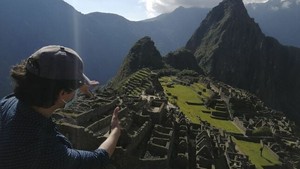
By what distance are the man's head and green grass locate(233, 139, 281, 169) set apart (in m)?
39.7

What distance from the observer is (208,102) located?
72.9m

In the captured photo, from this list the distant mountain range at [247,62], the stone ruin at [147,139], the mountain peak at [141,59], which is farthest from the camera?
the distant mountain range at [247,62]

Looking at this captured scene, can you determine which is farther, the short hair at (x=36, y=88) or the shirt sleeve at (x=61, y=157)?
the short hair at (x=36, y=88)

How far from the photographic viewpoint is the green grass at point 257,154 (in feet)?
144

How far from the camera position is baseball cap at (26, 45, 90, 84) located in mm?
3439

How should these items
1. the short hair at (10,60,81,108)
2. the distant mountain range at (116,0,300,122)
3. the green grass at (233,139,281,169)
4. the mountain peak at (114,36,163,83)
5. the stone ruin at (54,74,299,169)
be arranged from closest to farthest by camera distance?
the short hair at (10,60,81,108) < the stone ruin at (54,74,299,169) < the green grass at (233,139,281,169) < the mountain peak at (114,36,163,83) < the distant mountain range at (116,0,300,122)

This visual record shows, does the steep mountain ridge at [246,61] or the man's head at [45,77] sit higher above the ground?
the man's head at [45,77]

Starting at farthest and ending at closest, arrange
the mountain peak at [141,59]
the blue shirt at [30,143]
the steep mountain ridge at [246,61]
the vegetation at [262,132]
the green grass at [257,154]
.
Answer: the steep mountain ridge at [246,61]
the mountain peak at [141,59]
the vegetation at [262,132]
the green grass at [257,154]
the blue shirt at [30,143]

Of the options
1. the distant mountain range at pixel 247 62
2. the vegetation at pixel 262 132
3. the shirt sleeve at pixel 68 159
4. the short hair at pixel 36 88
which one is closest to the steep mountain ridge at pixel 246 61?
the distant mountain range at pixel 247 62

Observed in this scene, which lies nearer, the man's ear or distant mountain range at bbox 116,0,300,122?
the man's ear

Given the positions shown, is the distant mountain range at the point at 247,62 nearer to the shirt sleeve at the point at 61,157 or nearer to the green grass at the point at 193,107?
the green grass at the point at 193,107

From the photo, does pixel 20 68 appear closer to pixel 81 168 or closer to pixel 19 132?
pixel 19 132

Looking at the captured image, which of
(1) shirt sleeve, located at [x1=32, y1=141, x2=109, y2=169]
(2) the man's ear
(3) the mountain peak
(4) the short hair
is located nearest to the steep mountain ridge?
(3) the mountain peak

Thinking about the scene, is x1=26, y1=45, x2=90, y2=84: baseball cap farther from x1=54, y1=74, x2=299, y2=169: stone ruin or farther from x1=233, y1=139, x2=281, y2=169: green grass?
x1=233, y1=139, x2=281, y2=169: green grass
